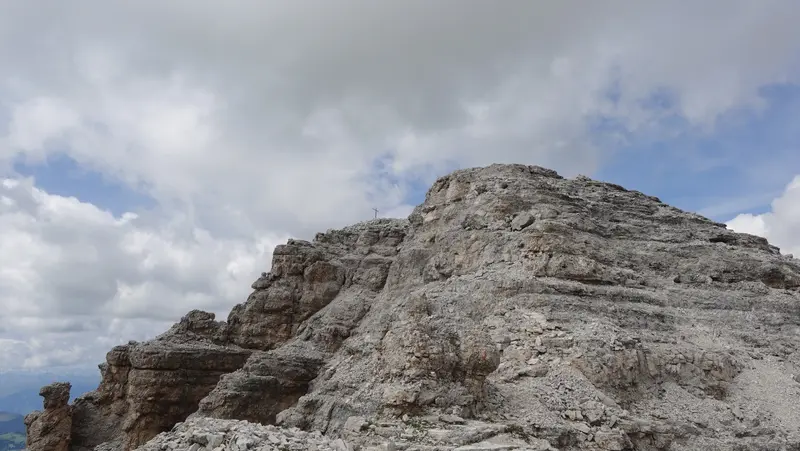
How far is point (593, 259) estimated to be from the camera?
1174 inches

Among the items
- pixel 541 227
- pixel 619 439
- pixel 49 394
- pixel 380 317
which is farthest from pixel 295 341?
pixel 619 439

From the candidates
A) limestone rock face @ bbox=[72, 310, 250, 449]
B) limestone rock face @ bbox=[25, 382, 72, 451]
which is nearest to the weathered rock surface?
limestone rock face @ bbox=[72, 310, 250, 449]

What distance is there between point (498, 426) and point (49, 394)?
32.1 m

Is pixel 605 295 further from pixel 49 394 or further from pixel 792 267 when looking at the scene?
pixel 49 394

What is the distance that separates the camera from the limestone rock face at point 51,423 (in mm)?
35469

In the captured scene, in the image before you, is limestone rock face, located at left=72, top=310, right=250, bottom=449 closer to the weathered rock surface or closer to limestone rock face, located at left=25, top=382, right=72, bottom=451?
the weathered rock surface

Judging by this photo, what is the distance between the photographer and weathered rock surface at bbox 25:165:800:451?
1958cm

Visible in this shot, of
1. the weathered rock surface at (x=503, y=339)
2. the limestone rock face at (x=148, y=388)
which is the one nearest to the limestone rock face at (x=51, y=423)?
the limestone rock face at (x=148, y=388)

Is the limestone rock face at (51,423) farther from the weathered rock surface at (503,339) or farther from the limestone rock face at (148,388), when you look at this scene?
the weathered rock surface at (503,339)

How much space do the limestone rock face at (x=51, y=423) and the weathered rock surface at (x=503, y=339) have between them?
1.70 metres

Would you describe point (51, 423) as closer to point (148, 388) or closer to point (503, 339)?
point (148, 388)

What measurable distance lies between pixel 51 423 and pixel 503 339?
30158mm

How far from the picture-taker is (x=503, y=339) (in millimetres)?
24297

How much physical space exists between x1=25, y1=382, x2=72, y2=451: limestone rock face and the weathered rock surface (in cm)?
170
